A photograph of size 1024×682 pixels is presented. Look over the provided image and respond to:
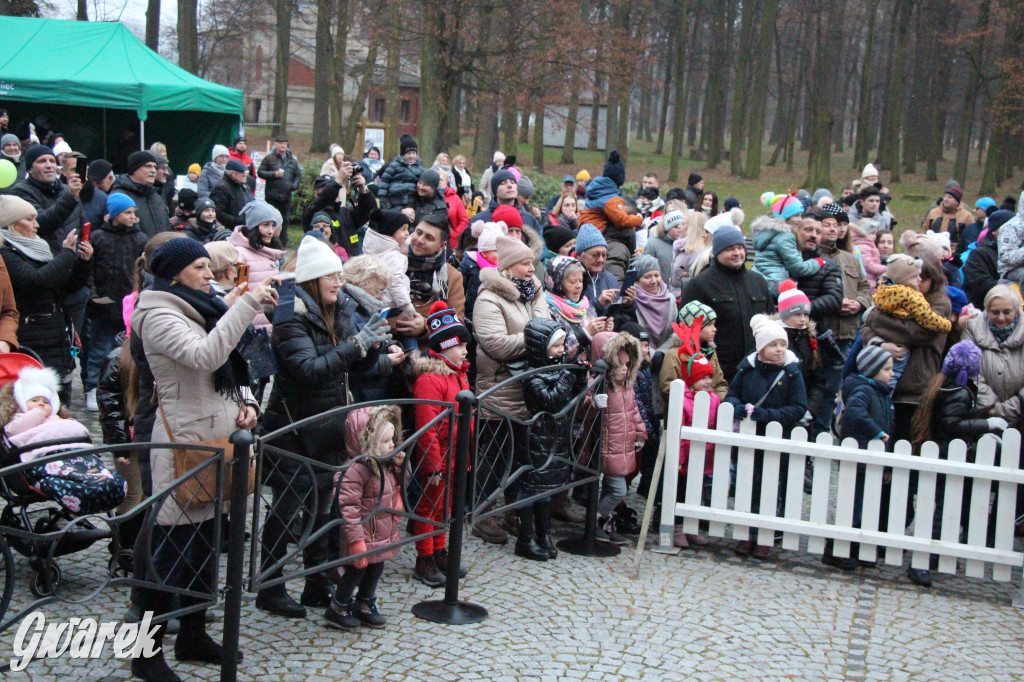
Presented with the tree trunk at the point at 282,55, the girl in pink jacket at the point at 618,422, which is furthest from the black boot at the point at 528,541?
the tree trunk at the point at 282,55

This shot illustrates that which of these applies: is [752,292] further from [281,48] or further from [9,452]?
[281,48]

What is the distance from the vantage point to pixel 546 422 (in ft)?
19.4

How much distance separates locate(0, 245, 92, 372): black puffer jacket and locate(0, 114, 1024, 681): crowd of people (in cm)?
2

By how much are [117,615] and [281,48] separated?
34942mm

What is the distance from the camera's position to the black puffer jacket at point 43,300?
22.6 feet

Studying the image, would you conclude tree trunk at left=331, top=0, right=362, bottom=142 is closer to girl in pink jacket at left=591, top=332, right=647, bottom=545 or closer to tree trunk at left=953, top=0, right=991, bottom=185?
tree trunk at left=953, top=0, right=991, bottom=185

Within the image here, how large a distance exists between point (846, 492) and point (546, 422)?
1.83 m

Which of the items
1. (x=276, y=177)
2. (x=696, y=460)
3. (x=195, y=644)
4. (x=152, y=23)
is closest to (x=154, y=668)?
(x=195, y=644)

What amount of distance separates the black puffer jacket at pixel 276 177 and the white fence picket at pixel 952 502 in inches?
480

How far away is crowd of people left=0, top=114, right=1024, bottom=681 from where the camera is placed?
449 cm

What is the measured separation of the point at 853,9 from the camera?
44.6 m

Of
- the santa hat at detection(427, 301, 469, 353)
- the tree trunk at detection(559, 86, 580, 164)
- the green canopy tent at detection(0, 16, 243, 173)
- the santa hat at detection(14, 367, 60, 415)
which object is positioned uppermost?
the tree trunk at detection(559, 86, 580, 164)

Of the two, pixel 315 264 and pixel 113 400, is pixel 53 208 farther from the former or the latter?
pixel 315 264

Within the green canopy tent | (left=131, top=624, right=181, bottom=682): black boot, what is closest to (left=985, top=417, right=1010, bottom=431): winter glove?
(left=131, top=624, right=181, bottom=682): black boot
